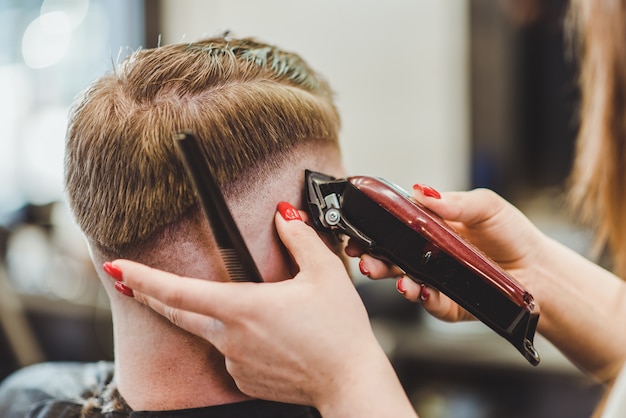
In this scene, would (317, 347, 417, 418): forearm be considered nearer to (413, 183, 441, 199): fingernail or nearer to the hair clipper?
the hair clipper

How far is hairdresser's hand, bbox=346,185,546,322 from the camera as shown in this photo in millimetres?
1039

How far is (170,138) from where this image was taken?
97 cm

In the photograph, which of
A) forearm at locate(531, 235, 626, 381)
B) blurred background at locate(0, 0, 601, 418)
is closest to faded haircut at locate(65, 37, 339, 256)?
forearm at locate(531, 235, 626, 381)

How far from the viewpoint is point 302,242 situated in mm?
923

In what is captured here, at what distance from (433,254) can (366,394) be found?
0.23 m

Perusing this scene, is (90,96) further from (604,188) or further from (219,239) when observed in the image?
(604,188)

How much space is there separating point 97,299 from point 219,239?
98.2 inches

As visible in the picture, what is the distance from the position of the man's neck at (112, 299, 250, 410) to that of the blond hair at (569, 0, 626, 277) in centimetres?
98

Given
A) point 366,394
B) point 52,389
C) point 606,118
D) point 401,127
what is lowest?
point 52,389

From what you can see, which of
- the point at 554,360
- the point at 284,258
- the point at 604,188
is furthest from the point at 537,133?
the point at 284,258

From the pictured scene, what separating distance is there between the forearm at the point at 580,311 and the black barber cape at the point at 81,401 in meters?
0.52

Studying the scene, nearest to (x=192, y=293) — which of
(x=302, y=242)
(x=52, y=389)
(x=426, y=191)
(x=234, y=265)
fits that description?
(x=234, y=265)

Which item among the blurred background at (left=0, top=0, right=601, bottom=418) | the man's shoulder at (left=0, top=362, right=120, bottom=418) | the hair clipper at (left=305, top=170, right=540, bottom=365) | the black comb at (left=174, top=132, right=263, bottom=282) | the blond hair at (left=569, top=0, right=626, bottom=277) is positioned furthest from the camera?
the blurred background at (left=0, top=0, right=601, bottom=418)

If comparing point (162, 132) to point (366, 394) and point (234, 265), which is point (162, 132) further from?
point (366, 394)
